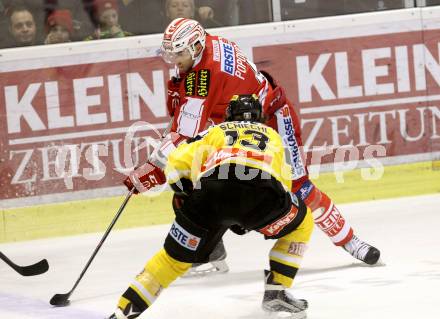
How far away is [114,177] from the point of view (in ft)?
20.8

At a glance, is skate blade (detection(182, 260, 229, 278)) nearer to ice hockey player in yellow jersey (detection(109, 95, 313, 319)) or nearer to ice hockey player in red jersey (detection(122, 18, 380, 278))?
ice hockey player in red jersey (detection(122, 18, 380, 278))

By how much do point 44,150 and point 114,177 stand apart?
1.46ft

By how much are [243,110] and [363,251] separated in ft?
4.15

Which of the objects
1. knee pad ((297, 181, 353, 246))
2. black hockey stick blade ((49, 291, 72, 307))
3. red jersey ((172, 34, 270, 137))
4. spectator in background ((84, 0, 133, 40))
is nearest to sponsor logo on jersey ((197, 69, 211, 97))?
red jersey ((172, 34, 270, 137))

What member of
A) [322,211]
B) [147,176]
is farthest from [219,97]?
[322,211]

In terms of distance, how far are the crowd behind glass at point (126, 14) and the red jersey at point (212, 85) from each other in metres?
1.66

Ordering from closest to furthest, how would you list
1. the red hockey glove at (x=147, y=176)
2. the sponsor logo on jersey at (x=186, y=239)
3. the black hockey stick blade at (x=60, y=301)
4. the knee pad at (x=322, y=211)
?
1. the sponsor logo on jersey at (x=186, y=239)
2. the black hockey stick blade at (x=60, y=301)
3. the red hockey glove at (x=147, y=176)
4. the knee pad at (x=322, y=211)

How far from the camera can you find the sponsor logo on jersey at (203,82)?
4.57 m

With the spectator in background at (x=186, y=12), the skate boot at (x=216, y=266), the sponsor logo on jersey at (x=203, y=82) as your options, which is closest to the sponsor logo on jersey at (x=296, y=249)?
the sponsor logo on jersey at (x=203, y=82)

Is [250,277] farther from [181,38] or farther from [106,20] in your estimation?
[106,20]

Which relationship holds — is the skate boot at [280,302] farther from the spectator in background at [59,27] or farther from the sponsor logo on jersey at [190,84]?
the spectator in background at [59,27]

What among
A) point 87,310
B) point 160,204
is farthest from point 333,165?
point 87,310

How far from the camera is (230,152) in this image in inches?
140

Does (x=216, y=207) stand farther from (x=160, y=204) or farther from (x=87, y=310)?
(x=160, y=204)
